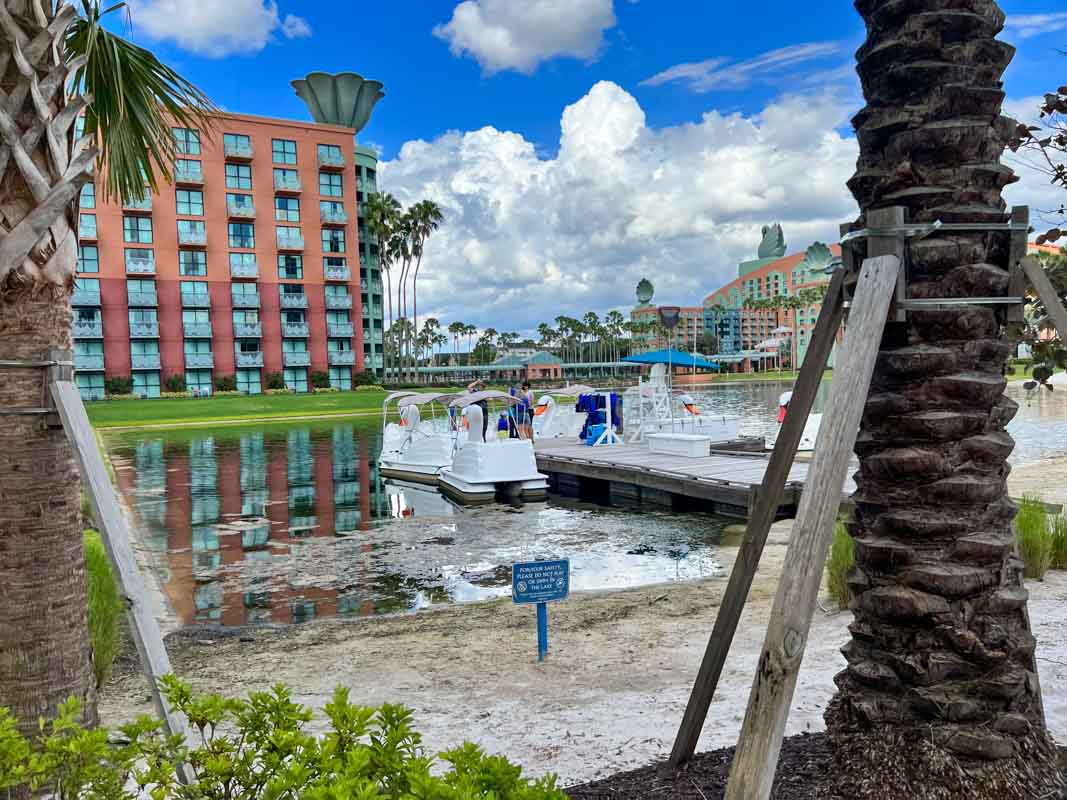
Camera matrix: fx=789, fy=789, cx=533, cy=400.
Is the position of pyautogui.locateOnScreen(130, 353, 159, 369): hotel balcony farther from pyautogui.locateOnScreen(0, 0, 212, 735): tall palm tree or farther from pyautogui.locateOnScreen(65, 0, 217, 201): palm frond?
pyautogui.locateOnScreen(0, 0, 212, 735): tall palm tree

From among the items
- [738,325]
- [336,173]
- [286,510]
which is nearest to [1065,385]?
[336,173]

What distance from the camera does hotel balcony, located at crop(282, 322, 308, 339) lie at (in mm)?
64688

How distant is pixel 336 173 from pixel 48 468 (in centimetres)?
6752

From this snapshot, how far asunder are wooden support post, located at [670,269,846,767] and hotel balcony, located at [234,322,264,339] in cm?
6483

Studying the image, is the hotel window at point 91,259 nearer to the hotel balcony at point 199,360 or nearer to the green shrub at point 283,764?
the hotel balcony at point 199,360

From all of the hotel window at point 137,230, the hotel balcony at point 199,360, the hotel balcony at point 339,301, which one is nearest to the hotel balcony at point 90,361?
the hotel balcony at point 199,360

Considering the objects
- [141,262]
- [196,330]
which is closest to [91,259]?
[141,262]

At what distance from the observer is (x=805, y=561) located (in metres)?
2.32

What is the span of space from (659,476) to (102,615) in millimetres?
12685

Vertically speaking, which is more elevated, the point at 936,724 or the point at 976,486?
the point at 976,486

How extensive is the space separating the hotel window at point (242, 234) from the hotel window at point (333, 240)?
223 inches

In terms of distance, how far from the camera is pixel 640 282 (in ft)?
612

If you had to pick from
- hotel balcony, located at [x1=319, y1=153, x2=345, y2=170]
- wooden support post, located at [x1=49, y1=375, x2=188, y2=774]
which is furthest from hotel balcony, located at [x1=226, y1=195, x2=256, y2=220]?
wooden support post, located at [x1=49, y1=375, x2=188, y2=774]

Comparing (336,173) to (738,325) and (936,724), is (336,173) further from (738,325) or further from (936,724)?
(738,325)
